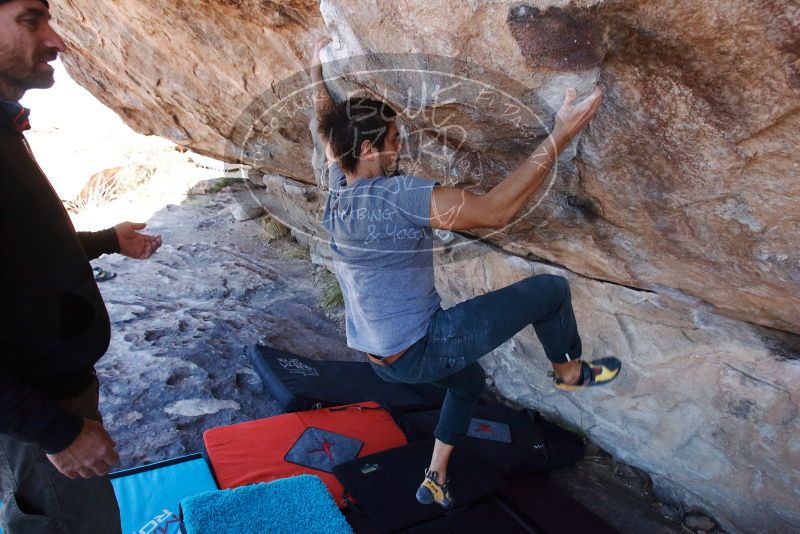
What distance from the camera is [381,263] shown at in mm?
2127

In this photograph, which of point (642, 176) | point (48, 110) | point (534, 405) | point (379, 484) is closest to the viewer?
point (642, 176)

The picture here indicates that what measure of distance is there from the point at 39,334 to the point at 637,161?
6.38ft

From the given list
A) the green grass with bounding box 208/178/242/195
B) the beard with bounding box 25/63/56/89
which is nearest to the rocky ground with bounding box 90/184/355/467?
the green grass with bounding box 208/178/242/195

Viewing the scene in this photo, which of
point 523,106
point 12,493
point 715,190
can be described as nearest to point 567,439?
point 715,190

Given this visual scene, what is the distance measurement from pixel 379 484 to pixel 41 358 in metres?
1.77

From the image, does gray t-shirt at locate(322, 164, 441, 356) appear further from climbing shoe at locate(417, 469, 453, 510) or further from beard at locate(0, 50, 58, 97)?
beard at locate(0, 50, 58, 97)

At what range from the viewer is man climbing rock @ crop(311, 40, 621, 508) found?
197 centimetres

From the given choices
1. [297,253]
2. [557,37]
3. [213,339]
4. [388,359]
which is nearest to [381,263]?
[388,359]

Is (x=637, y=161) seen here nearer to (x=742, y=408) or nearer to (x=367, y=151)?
(x=367, y=151)

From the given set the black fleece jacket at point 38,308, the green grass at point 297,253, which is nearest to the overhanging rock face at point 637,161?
the black fleece jacket at point 38,308

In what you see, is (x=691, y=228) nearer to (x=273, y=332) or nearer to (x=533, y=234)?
(x=533, y=234)

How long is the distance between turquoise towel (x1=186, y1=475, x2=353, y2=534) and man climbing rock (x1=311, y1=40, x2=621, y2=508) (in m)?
0.80

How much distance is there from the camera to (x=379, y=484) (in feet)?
9.28

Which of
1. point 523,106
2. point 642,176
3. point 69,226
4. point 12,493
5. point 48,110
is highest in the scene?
point 523,106
